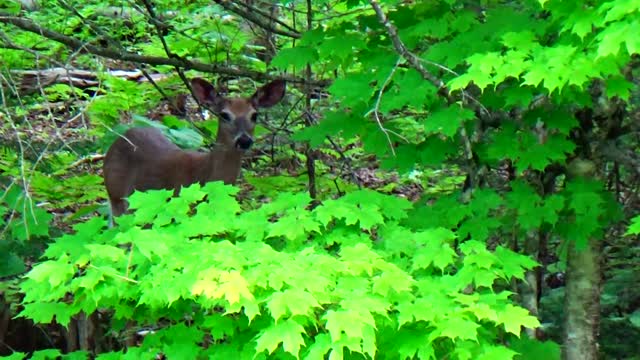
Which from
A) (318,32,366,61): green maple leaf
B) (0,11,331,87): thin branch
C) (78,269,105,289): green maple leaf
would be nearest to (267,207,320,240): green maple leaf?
(78,269,105,289): green maple leaf

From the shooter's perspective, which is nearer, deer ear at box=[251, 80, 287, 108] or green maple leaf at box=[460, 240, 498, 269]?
green maple leaf at box=[460, 240, 498, 269]

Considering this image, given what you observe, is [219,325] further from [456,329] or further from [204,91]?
[204,91]

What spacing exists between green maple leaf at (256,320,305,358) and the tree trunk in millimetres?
2991

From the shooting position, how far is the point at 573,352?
645 centimetres

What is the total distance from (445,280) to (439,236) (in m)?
0.34

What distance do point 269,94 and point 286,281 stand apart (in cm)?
403

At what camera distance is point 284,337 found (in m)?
3.86

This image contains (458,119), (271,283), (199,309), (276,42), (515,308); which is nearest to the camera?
(271,283)

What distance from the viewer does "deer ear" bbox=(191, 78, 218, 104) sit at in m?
7.82

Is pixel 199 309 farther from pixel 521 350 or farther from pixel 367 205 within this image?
pixel 521 350

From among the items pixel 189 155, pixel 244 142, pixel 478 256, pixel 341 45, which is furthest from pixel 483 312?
pixel 189 155

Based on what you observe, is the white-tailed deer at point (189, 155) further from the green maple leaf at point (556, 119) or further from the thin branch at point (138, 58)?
the green maple leaf at point (556, 119)

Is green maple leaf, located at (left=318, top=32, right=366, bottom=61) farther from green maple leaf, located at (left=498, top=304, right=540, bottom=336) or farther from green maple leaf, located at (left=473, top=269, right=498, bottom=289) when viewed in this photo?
green maple leaf, located at (left=498, top=304, right=540, bottom=336)

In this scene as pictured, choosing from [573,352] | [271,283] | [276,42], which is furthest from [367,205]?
[276,42]
